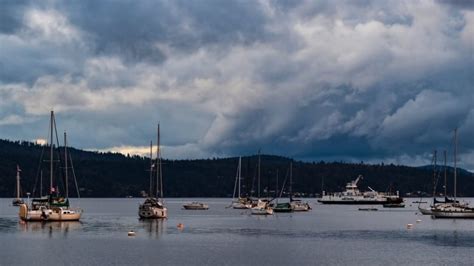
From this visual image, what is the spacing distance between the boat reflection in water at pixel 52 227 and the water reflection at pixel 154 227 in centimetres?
1069

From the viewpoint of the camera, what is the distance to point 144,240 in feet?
350

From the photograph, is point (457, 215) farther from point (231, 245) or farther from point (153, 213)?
point (231, 245)

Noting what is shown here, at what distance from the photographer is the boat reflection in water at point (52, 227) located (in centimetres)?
11950

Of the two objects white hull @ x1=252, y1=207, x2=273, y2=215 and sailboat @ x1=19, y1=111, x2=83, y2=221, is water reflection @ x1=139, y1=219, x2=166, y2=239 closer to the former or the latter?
sailboat @ x1=19, y1=111, x2=83, y2=221

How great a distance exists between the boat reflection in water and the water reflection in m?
10.7

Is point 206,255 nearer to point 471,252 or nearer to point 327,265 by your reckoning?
point 327,265

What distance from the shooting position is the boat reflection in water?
11950 cm

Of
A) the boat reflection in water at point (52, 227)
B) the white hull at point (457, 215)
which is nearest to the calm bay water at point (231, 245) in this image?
the boat reflection in water at point (52, 227)

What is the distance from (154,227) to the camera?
134 meters

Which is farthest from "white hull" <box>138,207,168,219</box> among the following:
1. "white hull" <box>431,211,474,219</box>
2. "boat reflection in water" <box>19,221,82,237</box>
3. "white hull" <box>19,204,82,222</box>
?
"white hull" <box>431,211,474,219</box>

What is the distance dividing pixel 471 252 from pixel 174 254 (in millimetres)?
31476

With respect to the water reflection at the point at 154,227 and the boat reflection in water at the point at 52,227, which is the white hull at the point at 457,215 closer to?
the water reflection at the point at 154,227

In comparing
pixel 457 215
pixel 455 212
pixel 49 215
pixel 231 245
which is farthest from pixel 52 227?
pixel 457 215

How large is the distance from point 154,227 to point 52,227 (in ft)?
50.2
